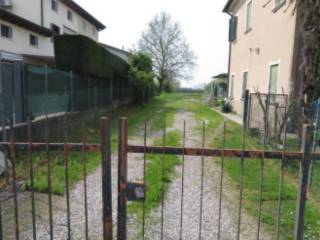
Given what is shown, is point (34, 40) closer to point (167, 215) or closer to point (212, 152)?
point (167, 215)

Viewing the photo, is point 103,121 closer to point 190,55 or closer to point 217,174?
point 217,174

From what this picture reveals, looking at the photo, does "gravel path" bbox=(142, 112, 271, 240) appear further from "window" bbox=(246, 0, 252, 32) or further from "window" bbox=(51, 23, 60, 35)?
"window" bbox=(51, 23, 60, 35)

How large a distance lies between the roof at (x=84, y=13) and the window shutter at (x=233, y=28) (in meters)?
14.3

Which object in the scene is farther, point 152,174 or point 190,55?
point 190,55

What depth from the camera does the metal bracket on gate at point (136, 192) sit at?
89.5 inches

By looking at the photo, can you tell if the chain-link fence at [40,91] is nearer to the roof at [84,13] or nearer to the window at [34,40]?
the window at [34,40]

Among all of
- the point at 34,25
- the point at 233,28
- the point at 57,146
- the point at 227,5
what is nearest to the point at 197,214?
the point at 57,146

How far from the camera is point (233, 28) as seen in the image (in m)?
17.2

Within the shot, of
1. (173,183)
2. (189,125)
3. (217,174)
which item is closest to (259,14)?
(189,125)

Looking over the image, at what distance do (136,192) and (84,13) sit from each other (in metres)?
28.5

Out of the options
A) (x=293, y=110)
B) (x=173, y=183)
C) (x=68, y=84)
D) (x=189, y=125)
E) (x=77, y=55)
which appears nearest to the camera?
(x=173, y=183)

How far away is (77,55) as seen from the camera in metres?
10.8

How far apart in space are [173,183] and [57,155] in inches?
111

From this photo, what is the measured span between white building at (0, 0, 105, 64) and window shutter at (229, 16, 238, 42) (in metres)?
12.2
